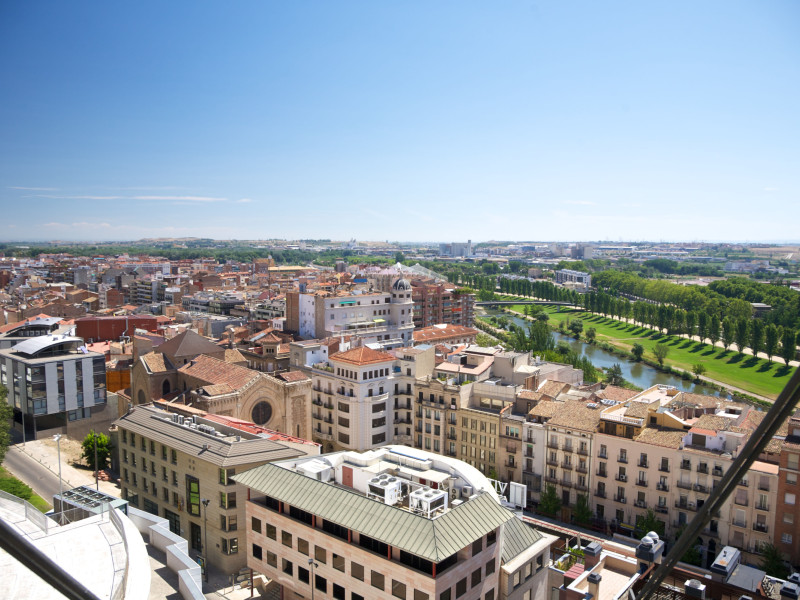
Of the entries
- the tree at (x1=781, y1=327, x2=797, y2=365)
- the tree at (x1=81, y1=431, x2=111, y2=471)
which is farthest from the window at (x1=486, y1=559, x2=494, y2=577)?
the tree at (x1=781, y1=327, x2=797, y2=365)

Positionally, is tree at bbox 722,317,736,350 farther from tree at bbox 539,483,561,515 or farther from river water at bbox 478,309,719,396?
tree at bbox 539,483,561,515

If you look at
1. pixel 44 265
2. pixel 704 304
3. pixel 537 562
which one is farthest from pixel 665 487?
pixel 44 265

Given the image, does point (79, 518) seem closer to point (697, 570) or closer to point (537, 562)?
point (537, 562)

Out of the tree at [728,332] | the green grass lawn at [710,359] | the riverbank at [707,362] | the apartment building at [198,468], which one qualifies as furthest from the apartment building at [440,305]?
the apartment building at [198,468]

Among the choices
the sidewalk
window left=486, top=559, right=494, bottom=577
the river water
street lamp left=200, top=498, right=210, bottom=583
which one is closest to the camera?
window left=486, top=559, right=494, bottom=577

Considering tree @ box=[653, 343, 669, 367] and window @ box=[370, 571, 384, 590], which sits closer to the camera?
window @ box=[370, 571, 384, 590]

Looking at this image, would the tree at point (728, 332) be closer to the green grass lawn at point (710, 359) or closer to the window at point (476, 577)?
→ the green grass lawn at point (710, 359)

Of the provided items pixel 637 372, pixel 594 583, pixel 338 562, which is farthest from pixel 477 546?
pixel 637 372
